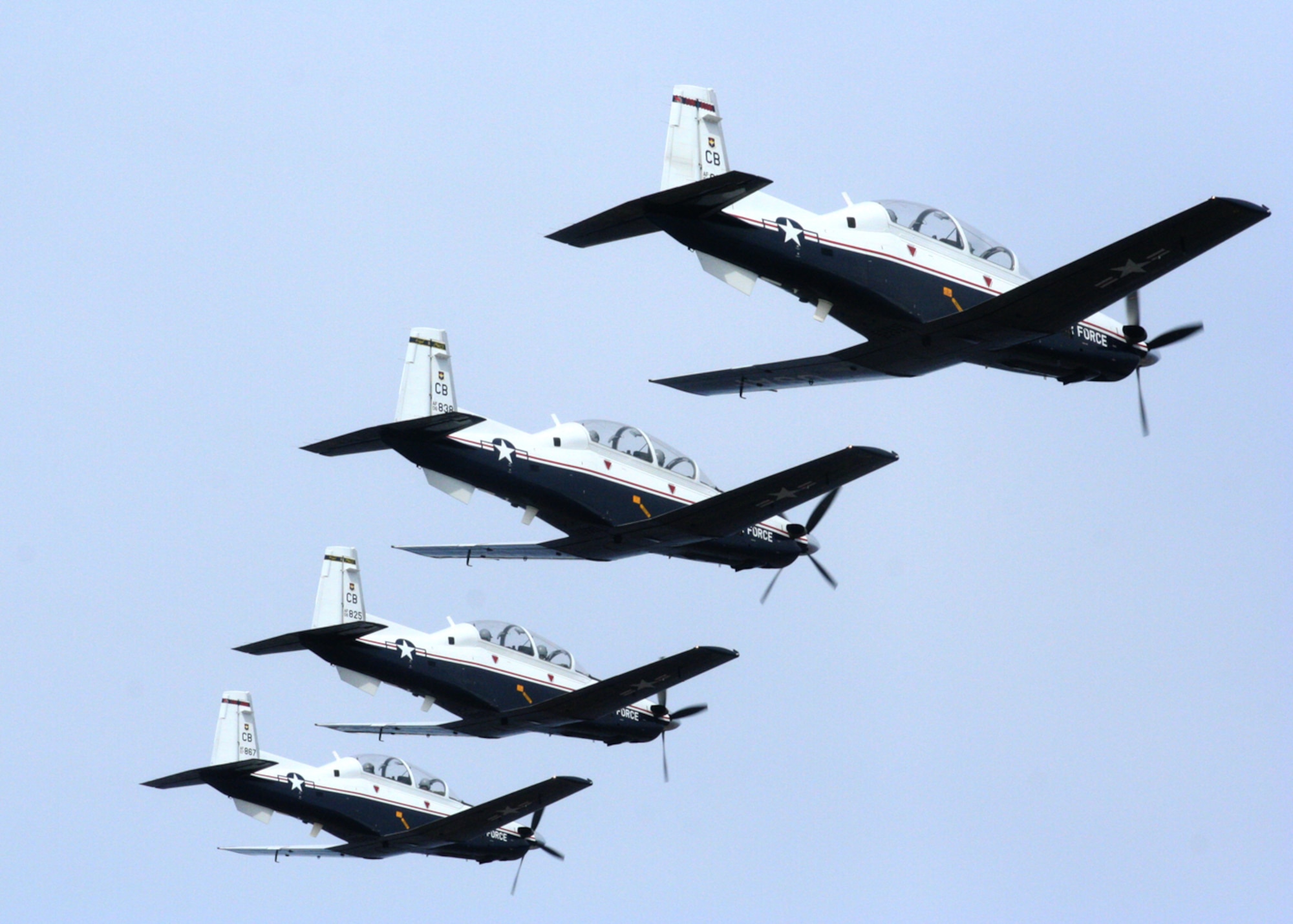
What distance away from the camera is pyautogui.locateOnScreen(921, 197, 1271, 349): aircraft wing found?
23.7m

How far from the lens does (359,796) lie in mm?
41281

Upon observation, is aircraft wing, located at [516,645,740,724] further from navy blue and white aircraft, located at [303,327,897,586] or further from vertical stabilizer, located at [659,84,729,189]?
vertical stabilizer, located at [659,84,729,189]

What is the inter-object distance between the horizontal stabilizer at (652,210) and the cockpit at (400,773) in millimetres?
20275

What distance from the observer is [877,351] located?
91.1ft

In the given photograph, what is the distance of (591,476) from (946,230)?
8.73 meters

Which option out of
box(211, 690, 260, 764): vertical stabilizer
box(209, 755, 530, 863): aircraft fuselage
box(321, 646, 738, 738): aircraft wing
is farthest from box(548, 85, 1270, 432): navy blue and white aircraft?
box(211, 690, 260, 764): vertical stabilizer

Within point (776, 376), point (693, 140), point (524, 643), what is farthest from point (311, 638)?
point (693, 140)

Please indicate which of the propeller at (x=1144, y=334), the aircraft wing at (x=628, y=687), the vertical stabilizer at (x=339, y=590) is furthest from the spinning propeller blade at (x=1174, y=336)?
the vertical stabilizer at (x=339, y=590)

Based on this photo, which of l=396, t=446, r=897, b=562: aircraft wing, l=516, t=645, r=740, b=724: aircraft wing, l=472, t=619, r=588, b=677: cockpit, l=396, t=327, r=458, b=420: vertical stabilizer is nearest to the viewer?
l=396, t=446, r=897, b=562: aircraft wing

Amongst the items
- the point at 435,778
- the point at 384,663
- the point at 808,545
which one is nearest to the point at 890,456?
the point at 808,545

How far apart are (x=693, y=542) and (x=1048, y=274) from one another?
10989 millimetres

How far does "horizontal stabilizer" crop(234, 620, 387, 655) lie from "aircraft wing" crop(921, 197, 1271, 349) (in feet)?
48.6

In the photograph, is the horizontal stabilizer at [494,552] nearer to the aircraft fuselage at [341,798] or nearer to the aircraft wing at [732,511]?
the aircraft wing at [732,511]

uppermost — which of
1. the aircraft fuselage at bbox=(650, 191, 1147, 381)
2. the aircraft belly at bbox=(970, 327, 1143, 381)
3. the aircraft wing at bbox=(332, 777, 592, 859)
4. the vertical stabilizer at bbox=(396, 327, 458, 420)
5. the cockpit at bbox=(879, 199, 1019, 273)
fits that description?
the vertical stabilizer at bbox=(396, 327, 458, 420)
